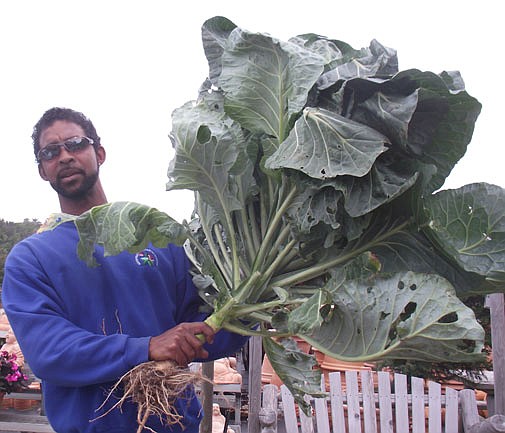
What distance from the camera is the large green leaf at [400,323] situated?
1412 millimetres

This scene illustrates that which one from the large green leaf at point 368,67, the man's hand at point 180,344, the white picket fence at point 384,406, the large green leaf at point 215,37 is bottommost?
the white picket fence at point 384,406

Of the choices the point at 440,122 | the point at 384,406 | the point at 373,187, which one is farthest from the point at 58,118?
the point at 384,406

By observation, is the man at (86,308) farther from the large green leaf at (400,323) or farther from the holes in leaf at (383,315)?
the holes in leaf at (383,315)

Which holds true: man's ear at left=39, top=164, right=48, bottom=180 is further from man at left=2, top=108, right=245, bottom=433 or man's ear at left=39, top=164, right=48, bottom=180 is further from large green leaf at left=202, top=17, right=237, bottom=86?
large green leaf at left=202, top=17, right=237, bottom=86

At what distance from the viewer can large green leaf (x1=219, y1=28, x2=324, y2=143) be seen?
1659 millimetres

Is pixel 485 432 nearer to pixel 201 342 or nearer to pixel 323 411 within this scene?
pixel 323 411

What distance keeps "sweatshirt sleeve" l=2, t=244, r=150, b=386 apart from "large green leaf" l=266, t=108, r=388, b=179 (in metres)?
0.76

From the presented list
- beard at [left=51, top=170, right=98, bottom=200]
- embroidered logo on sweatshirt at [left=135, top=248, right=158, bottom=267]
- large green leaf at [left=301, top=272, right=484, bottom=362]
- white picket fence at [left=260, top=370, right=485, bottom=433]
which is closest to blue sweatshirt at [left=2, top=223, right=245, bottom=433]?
embroidered logo on sweatshirt at [left=135, top=248, right=158, bottom=267]

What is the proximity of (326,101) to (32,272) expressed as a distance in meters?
1.17

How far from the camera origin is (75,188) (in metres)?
2.18

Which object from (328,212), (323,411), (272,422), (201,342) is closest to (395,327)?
(328,212)

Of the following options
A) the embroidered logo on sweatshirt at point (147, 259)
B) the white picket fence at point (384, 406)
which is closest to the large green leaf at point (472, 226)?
the embroidered logo on sweatshirt at point (147, 259)

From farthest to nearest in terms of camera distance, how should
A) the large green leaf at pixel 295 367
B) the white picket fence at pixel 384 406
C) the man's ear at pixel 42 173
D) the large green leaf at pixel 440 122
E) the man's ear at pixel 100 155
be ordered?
the white picket fence at pixel 384 406 < the man's ear at pixel 100 155 < the man's ear at pixel 42 173 < the large green leaf at pixel 295 367 < the large green leaf at pixel 440 122

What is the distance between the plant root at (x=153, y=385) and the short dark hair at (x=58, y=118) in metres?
1.12
